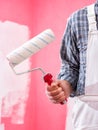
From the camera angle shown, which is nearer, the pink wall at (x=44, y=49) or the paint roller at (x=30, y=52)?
the paint roller at (x=30, y=52)

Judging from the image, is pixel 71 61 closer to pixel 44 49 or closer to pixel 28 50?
pixel 28 50

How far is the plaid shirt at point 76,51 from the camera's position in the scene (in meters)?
0.93

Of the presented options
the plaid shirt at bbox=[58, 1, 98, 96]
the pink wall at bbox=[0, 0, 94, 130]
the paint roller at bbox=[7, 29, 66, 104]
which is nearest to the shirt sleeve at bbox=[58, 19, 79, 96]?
the plaid shirt at bbox=[58, 1, 98, 96]

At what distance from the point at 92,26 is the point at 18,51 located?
10.5 inches

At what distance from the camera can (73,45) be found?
979 millimetres

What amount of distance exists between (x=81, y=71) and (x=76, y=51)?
0.08 metres

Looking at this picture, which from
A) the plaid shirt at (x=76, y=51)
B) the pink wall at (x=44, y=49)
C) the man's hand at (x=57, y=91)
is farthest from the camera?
the pink wall at (x=44, y=49)

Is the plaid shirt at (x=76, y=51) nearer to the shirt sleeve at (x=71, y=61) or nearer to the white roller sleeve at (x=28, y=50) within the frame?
the shirt sleeve at (x=71, y=61)

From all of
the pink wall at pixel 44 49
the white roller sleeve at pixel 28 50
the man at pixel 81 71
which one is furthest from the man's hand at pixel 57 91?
the pink wall at pixel 44 49

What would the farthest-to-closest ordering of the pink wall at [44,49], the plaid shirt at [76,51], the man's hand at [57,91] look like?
the pink wall at [44,49] < the plaid shirt at [76,51] < the man's hand at [57,91]

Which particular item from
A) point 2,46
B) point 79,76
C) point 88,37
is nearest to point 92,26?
point 88,37

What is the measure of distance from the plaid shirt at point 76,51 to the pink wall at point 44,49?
0.63m

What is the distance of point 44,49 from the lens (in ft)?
5.92

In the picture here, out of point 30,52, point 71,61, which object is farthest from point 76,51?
point 30,52
